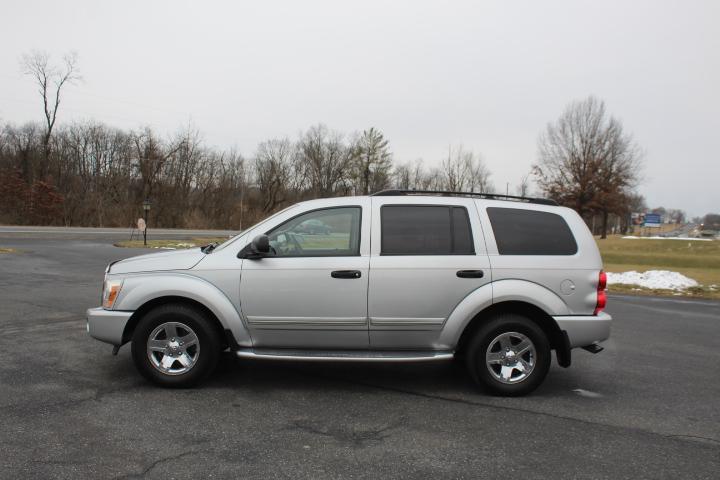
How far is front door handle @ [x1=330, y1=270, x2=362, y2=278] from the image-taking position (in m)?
4.70

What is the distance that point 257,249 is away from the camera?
468cm

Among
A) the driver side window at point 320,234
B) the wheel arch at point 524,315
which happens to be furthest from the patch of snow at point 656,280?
the driver side window at point 320,234

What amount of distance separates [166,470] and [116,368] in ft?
8.47

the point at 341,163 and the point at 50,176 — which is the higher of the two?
the point at 341,163

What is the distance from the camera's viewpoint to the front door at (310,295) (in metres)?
4.71

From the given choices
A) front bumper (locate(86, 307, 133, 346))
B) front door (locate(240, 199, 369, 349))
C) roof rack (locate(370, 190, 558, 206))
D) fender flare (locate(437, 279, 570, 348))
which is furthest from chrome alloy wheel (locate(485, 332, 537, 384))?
front bumper (locate(86, 307, 133, 346))

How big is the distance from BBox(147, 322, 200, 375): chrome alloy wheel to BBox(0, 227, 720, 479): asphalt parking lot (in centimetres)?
23

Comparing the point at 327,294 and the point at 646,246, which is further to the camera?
the point at 646,246

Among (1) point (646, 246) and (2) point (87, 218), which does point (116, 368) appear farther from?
(2) point (87, 218)

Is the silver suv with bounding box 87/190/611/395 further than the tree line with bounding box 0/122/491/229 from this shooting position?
No

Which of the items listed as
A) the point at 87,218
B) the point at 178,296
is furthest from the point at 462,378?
the point at 87,218

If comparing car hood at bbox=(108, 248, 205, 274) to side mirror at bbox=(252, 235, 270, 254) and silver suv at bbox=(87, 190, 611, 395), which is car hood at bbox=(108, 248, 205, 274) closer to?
silver suv at bbox=(87, 190, 611, 395)

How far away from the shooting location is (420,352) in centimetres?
482

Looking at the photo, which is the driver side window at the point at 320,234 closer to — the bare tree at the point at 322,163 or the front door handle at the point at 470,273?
the front door handle at the point at 470,273
